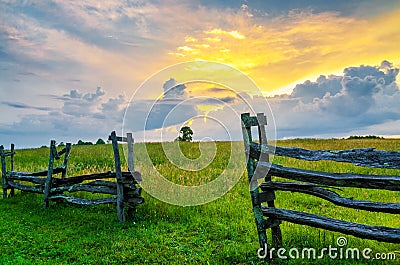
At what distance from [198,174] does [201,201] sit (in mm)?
3777

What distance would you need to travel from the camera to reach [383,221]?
882 centimetres

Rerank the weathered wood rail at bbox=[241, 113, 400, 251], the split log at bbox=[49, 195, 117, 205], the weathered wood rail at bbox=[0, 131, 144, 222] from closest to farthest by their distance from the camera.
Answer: the weathered wood rail at bbox=[241, 113, 400, 251]
the weathered wood rail at bbox=[0, 131, 144, 222]
the split log at bbox=[49, 195, 117, 205]

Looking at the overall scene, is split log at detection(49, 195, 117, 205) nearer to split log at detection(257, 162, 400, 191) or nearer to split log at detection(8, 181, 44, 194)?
split log at detection(8, 181, 44, 194)

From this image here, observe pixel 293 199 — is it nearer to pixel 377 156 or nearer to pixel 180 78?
pixel 180 78

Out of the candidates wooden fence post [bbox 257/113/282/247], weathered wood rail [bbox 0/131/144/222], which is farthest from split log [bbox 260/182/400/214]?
weathered wood rail [bbox 0/131/144/222]

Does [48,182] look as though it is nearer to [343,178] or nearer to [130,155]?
[130,155]

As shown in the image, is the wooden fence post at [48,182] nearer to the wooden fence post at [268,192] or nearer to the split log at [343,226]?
the wooden fence post at [268,192]

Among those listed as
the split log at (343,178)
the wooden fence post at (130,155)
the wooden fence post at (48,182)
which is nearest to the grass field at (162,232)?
the wooden fence post at (48,182)

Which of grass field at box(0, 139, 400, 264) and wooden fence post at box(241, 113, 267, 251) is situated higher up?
wooden fence post at box(241, 113, 267, 251)

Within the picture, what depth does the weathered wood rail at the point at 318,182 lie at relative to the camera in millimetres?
5199

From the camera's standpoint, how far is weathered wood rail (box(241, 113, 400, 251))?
205 inches

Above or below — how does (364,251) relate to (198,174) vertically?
below

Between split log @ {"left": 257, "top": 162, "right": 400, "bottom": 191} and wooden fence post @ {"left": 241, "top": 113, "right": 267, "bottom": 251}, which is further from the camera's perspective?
wooden fence post @ {"left": 241, "top": 113, "right": 267, "bottom": 251}

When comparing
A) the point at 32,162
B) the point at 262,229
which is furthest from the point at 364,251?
the point at 32,162
